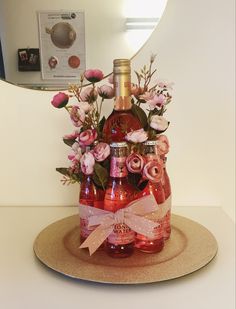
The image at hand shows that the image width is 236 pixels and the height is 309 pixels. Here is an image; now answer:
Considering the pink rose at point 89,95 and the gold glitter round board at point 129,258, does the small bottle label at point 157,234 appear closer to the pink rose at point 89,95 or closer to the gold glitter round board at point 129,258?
the gold glitter round board at point 129,258

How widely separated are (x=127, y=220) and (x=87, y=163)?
13 cm

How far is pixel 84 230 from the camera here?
0.80 m

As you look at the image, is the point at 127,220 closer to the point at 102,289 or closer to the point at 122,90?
the point at 102,289

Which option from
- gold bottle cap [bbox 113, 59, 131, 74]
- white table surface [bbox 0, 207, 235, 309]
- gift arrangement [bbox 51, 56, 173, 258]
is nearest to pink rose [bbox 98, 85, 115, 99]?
gift arrangement [bbox 51, 56, 173, 258]

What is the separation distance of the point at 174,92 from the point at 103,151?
411mm

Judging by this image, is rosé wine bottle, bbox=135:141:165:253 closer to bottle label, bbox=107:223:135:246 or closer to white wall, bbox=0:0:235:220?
bottle label, bbox=107:223:135:246

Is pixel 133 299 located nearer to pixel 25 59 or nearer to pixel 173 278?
pixel 173 278

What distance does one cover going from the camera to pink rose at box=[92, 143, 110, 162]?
723 millimetres

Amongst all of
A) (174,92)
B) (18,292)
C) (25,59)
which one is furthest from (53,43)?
(18,292)

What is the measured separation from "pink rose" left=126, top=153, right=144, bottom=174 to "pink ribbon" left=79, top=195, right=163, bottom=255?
0.06m

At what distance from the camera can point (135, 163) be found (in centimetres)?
71

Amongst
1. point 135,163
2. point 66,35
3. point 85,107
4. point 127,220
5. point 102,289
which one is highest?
point 66,35

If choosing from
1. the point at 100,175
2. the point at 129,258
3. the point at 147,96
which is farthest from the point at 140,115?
the point at 129,258

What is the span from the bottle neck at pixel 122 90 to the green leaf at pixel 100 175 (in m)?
0.12
